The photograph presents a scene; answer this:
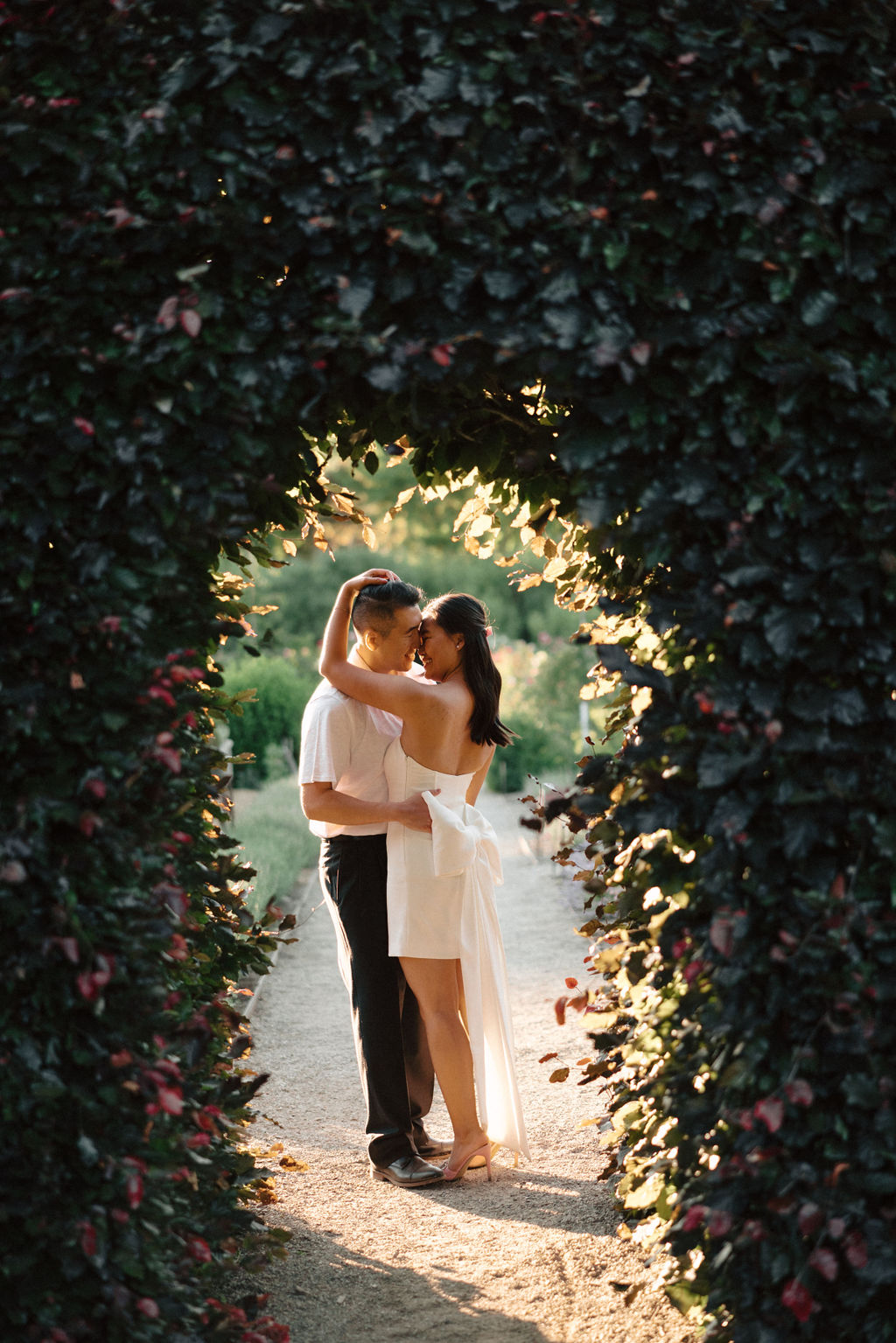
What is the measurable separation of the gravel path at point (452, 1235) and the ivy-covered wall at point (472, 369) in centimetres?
92

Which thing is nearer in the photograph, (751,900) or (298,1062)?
(751,900)

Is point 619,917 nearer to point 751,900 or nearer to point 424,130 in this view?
point 751,900

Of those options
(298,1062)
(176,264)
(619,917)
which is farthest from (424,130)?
(298,1062)

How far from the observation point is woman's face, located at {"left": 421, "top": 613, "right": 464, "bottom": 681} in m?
4.20

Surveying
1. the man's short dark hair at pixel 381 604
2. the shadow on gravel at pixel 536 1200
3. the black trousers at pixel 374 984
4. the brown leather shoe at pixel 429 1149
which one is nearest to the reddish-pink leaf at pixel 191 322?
the man's short dark hair at pixel 381 604

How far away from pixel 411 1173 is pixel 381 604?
2090mm

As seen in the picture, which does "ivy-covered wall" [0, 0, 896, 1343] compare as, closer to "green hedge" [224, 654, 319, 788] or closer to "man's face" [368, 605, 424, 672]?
"man's face" [368, 605, 424, 672]

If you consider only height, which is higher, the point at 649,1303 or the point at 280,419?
the point at 280,419

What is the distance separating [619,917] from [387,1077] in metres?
1.24

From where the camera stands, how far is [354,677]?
13.0ft

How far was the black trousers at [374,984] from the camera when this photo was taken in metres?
4.24

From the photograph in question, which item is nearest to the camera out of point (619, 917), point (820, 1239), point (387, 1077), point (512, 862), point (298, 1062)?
point (820, 1239)

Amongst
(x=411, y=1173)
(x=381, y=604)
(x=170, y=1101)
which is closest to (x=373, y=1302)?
(x=411, y=1173)

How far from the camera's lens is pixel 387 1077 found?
4.24 metres
